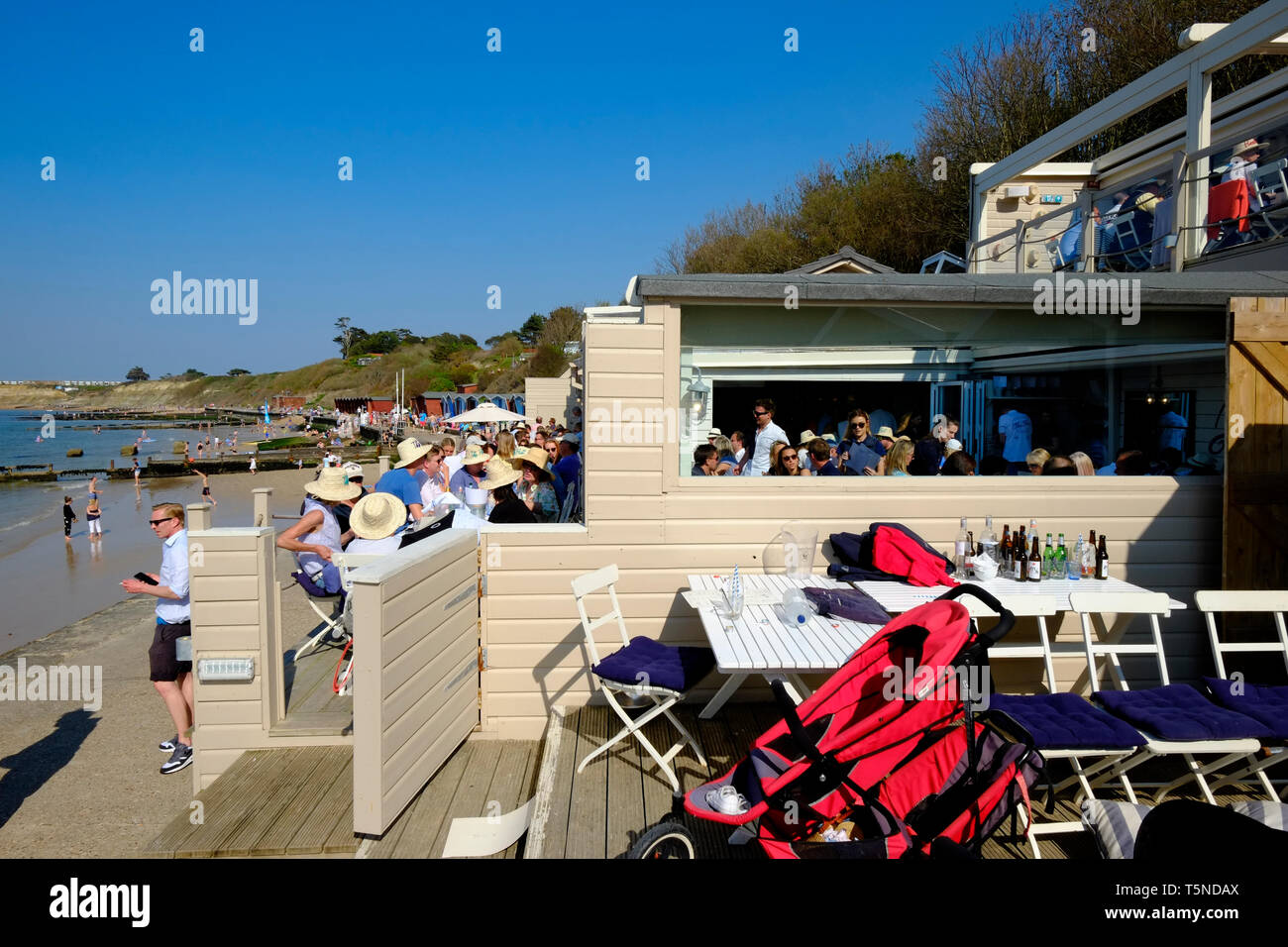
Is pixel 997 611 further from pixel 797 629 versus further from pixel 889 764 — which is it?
pixel 797 629

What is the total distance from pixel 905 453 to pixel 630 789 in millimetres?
2856

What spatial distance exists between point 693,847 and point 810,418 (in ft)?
11.0

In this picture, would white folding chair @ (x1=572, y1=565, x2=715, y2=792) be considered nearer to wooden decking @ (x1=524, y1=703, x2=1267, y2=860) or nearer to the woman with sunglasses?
wooden decking @ (x1=524, y1=703, x2=1267, y2=860)

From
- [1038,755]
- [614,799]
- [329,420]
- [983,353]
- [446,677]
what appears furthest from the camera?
[329,420]

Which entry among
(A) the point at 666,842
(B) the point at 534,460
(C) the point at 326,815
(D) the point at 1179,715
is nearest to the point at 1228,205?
(D) the point at 1179,715

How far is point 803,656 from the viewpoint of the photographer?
3.53 metres

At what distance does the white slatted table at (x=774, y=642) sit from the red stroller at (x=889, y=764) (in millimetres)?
359

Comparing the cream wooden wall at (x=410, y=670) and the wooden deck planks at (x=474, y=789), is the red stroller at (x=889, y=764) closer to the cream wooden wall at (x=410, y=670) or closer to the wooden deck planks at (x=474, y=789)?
the wooden deck planks at (x=474, y=789)

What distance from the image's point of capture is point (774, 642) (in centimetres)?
379

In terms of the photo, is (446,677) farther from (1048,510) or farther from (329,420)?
(329,420)

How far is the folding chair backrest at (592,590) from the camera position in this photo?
4.30m

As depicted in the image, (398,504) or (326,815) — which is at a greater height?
(398,504)

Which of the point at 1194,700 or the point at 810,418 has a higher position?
the point at 810,418
